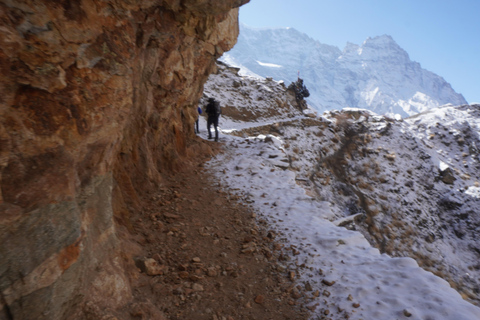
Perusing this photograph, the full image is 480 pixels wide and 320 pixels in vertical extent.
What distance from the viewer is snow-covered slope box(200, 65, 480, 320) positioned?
4.60 metres

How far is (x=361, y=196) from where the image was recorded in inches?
805

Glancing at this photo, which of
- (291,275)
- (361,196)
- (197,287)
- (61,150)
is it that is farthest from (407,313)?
(361,196)

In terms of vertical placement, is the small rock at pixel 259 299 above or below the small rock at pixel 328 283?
below

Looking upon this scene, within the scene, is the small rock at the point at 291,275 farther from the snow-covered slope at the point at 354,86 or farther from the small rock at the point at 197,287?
the snow-covered slope at the point at 354,86

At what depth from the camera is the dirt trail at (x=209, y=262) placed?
4023 millimetres

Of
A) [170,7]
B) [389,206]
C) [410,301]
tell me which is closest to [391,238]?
[389,206]

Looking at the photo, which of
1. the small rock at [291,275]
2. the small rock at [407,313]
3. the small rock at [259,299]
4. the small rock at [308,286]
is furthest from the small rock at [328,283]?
the small rock at [259,299]

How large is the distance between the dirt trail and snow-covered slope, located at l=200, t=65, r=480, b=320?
0.34 m

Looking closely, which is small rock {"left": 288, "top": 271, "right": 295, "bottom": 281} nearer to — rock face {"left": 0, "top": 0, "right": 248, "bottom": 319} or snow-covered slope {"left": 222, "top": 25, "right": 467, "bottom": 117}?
rock face {"left": 0, "top": 0, "right": 248, "bottom": 319}

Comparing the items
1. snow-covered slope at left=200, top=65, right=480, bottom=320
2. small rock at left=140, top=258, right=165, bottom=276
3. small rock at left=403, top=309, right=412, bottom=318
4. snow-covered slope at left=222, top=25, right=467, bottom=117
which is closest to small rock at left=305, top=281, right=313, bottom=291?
snow-covered slope at left=200, top=65, right=480, bottom=320

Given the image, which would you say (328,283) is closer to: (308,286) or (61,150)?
(308,286)

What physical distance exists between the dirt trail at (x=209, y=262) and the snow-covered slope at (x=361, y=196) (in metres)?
0.34

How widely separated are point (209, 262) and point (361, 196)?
61.1ft

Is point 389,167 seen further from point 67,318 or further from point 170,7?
point 67,318
